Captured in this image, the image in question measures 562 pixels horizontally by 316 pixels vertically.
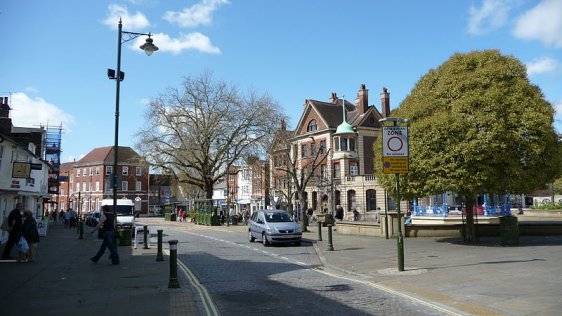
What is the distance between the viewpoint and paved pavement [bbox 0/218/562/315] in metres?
8.50

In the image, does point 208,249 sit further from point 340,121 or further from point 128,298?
point 340,121

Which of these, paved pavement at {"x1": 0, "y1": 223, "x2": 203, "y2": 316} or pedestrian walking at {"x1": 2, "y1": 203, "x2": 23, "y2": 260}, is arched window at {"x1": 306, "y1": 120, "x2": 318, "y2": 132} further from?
pedestrian walking at {"x1": 2, "y1": 203, "x2": 23, "y2": 260}

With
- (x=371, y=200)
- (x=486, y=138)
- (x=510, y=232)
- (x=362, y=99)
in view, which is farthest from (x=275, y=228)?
(x=362, y=99)

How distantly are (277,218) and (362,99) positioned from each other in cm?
4080

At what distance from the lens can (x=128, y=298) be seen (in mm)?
9344

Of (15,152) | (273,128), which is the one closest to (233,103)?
(273,128)

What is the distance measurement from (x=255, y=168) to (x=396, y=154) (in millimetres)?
34477

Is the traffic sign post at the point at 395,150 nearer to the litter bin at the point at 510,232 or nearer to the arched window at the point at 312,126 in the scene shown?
the litter bin at the point at 510,232

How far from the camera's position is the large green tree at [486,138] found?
17.7 meters

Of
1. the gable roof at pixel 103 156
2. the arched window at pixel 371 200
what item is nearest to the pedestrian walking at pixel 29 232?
the arched window at pixel 371 200

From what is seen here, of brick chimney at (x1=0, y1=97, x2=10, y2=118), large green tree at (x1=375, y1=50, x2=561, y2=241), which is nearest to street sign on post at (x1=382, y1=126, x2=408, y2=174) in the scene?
large green tree at (x1=375, y1=50, x2=561, y2=241)

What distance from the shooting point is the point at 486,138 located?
17.4 m

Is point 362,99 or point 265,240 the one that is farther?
point 362,99

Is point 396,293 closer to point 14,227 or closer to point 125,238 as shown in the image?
point 14,227
